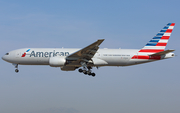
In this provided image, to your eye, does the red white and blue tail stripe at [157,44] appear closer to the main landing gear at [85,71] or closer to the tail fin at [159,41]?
the tail fin at [159,41]

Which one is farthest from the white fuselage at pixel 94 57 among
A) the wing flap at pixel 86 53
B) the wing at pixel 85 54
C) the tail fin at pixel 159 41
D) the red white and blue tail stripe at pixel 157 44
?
the tail fin at pixel 159 41

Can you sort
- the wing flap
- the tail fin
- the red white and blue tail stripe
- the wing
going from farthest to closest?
1. the tail fin
2. the red white and blue tail stripe
3. the wing
4. the wing flap

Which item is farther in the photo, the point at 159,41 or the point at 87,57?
the point at 159,41

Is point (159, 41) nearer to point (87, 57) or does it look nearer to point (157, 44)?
point (157, 44)

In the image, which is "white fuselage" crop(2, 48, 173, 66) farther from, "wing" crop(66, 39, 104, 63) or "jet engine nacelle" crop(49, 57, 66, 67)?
"wing" crop(66, 39, 104, 63)

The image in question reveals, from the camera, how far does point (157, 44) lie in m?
45.7

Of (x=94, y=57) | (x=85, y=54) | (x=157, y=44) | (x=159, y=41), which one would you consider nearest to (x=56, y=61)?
(x=85, y=54)

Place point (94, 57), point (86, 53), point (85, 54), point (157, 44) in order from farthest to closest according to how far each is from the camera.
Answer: point (157, 44) < point (94, 57) < point (85, 54) < point (86, 53)

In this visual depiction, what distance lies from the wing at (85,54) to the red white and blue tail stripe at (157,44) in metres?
7.04

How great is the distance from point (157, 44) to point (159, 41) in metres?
0.66

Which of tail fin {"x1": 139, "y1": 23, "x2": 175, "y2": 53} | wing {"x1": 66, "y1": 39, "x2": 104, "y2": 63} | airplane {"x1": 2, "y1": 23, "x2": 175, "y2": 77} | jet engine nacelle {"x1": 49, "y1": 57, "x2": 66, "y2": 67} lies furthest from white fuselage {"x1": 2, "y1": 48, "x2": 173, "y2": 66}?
tail fin {"x1": 139, "y1": 23, "x2": 175, "y2": 53}

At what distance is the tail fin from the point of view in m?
45.0

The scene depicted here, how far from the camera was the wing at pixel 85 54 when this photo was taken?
39156mm

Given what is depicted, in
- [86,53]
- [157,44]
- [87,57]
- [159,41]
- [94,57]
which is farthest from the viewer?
[159,41]
